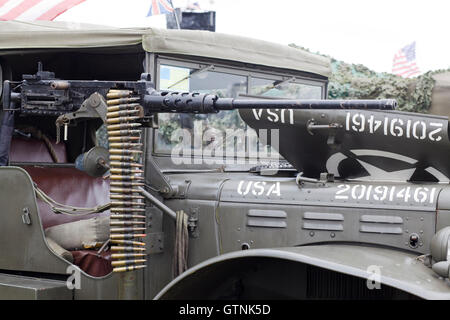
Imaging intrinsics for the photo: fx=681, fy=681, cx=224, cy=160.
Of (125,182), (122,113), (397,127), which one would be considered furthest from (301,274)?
(122,113)

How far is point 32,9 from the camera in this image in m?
6.84

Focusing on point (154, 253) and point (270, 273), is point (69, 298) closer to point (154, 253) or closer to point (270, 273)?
point (154, 253)

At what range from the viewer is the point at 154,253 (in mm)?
4160

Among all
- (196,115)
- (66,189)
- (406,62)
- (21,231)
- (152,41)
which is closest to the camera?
(152,41)

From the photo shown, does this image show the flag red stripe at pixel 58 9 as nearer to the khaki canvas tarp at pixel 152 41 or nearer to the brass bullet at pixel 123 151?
the khaki canvas tarp at pixel 152 41

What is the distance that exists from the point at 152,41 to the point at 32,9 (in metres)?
3.14

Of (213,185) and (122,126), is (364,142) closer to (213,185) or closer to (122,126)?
(213,185)

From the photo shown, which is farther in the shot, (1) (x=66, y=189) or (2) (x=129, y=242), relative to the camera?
(1) (x=66, y=189)

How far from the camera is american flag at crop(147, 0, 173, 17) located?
25.5 feet

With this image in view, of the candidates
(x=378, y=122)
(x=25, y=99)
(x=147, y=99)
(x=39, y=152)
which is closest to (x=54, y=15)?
(x=39, y=152)

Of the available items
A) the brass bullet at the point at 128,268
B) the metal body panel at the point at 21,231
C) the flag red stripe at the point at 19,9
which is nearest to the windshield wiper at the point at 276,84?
the brass bullet at the point at 128,268

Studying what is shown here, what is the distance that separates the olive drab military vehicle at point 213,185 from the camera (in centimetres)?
350

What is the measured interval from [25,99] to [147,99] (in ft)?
2.92

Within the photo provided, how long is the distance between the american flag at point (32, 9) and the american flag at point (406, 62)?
12441 mm
